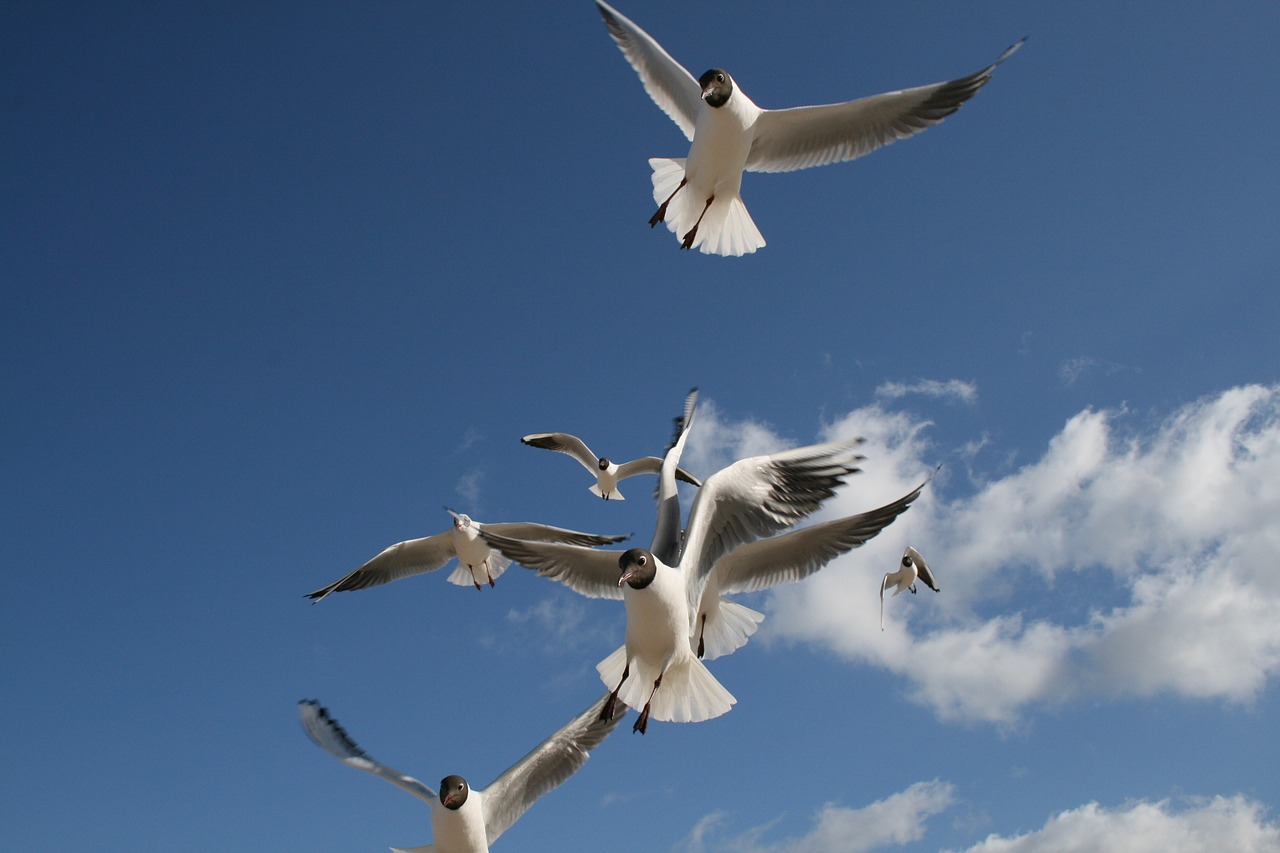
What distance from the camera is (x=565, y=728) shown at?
841 cm

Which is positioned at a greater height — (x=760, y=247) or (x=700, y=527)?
(x=760, y=247)

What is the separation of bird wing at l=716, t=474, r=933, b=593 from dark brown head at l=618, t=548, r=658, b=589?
89 cm

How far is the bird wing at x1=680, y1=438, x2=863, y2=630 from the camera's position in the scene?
6941mm

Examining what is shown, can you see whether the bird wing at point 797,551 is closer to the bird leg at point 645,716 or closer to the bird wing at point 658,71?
the bird leg at point 645,716

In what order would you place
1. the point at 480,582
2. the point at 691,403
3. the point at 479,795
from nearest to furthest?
1. the point at 479,795
2. the point at 691,403
3. the point at 480,582

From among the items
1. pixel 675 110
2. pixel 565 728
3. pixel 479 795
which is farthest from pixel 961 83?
pixel 479 795

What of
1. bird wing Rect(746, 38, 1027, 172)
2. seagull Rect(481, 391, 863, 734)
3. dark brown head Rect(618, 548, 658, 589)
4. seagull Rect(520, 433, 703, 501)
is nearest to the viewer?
dark brown head Rect(618, 548, 658, 589)

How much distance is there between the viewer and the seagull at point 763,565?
7223mm

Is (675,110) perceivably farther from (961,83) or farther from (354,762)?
(354,762)

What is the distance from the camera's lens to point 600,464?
1316 cm

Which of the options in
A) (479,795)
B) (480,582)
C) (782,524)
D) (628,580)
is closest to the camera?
(628,580)

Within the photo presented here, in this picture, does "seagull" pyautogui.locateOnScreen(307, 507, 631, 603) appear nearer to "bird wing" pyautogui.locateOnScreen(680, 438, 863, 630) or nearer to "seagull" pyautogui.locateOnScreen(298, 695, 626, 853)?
"seagull" pyautogui.locateOnScreen(298, 695, 626, 853)

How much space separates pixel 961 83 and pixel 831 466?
3023 millimetres

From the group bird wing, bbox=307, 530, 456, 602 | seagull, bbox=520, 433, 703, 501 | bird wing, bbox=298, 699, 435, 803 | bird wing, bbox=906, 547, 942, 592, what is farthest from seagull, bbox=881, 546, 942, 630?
bird wing, bbox=298, 699, 435, 803
